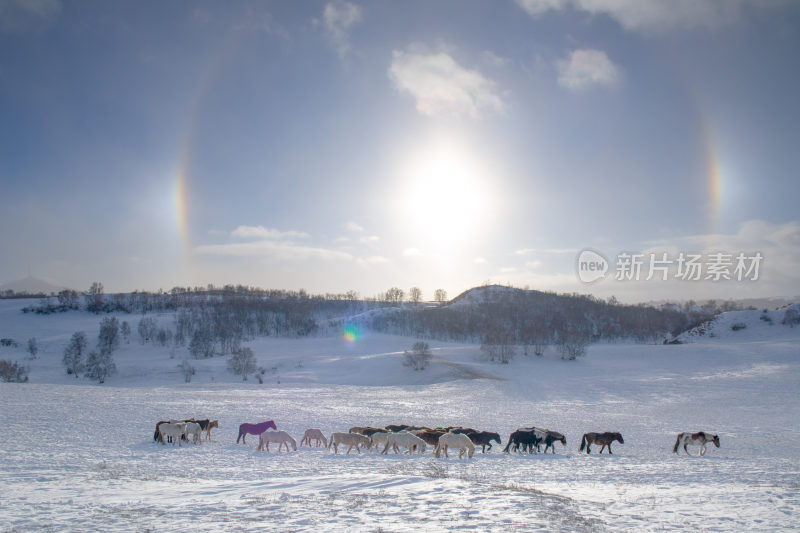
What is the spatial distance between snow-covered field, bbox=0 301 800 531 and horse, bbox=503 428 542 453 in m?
1.09

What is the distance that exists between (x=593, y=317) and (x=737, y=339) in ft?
226

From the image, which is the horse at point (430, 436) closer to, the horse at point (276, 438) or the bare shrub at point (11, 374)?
the horse at point (276, 438)

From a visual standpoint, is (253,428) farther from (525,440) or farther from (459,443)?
(525,440)

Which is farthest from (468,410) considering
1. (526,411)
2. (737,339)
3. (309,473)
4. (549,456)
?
(737,339)

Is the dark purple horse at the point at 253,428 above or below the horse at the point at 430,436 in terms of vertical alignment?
below

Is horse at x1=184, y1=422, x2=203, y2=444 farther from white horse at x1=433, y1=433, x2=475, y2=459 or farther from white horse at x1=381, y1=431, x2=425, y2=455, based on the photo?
white horse at x1=433, y1=433, x2=475, y2=459

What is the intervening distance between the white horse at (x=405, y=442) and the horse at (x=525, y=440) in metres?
4.12

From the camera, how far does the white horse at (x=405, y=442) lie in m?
19.5

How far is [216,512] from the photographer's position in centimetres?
930

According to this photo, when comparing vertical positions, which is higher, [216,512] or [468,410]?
[216,512]

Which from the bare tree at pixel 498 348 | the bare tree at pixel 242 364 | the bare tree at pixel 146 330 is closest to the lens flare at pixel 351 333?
the bare tree at pixel 498 348

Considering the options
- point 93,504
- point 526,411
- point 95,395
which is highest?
point 93,504

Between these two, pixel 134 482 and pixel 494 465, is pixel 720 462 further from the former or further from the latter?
pixel 134 482

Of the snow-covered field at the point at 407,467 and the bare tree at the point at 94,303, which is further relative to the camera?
the bare tree at the point at 94,303
